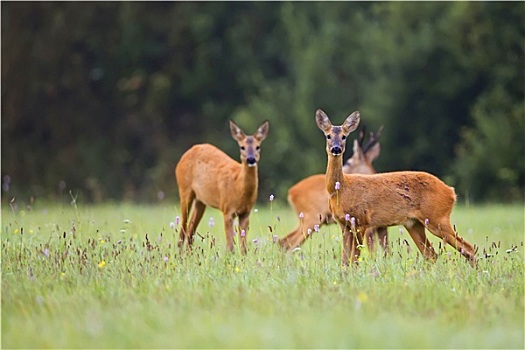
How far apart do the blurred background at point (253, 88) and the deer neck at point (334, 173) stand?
1461 centimetres

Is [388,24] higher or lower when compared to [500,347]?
higher

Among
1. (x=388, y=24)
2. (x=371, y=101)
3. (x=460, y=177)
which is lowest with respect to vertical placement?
(x=460, y=177)

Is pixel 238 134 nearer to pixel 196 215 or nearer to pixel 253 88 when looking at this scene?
pixel 196 215

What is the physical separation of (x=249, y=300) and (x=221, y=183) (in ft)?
14.8

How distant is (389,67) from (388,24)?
4.75 ft

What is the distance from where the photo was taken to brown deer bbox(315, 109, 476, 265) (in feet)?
→ 30.1

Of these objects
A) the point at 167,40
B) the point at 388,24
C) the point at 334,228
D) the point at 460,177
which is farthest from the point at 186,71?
the point at 334,228

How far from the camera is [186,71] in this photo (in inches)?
1187

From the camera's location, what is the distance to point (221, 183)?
436 inches

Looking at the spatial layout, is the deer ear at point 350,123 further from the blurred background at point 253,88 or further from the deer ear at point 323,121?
the blurred background at point 253,88

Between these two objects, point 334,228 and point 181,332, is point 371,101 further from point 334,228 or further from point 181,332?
point 181,332

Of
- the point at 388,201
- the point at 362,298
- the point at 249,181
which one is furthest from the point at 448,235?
the point at 362,298

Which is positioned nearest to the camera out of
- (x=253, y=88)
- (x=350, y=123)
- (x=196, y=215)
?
(x=350, y=123)

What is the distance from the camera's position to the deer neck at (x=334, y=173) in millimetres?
9266
